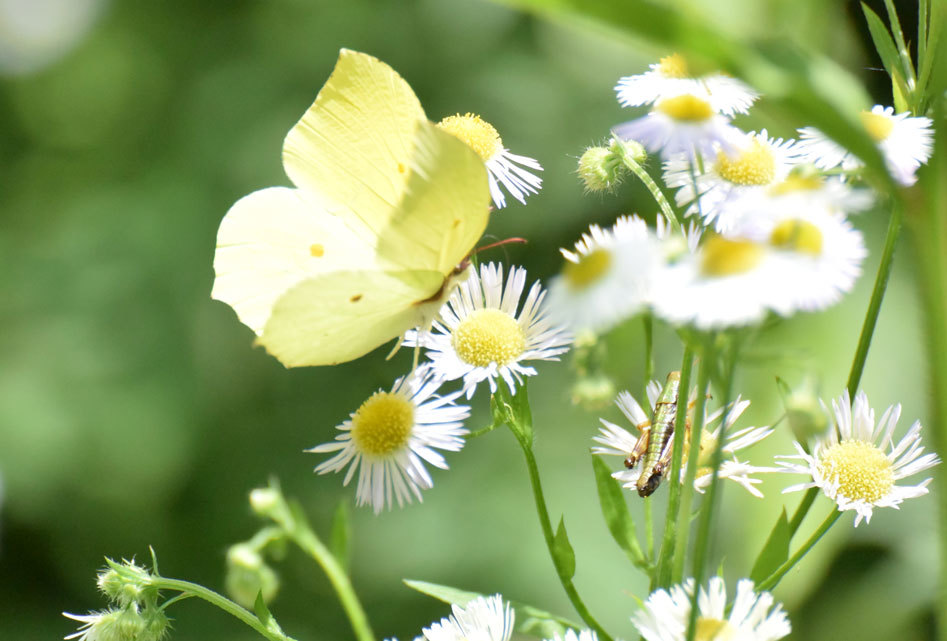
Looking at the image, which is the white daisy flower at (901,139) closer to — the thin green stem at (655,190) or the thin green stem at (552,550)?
the thin green stem at (655,190)

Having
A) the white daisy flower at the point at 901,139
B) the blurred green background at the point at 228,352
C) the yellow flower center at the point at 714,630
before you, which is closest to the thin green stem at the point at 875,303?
the white daisy flower at the point at 901,139

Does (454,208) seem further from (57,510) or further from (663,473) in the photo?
(57,510)

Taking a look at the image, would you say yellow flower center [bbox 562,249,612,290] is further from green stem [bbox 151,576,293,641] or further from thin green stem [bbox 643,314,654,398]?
green stem [bbox 151,576,293,641]

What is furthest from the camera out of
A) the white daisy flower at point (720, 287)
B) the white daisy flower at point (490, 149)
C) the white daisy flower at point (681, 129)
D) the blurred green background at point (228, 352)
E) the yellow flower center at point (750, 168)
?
the blurred green background at point (228, 352)

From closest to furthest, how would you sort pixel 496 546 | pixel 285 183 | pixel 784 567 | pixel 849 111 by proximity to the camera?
pixel 849 111, pixel 784 567, pixel 496 546, pixel 285 183

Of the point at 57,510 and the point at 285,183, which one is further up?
the point at 285,183

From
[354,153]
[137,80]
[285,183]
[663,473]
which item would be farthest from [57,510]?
[663,473]

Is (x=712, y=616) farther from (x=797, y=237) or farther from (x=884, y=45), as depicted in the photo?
(x=884, y=45)
